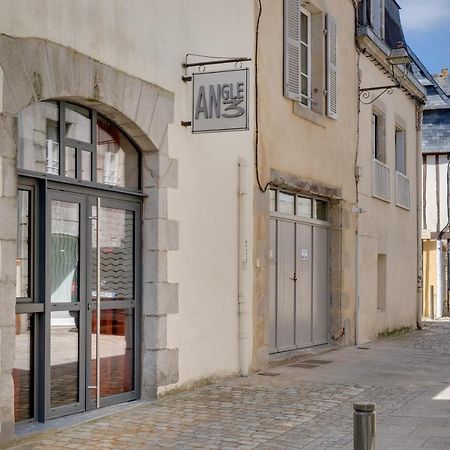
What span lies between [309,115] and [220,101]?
13.4 feet

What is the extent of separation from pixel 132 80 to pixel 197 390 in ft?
10.6

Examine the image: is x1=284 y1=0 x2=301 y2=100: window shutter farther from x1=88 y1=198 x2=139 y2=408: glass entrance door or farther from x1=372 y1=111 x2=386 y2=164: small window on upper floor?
x1=372 y1=111 x2=386 y2=164: small window on upper floor

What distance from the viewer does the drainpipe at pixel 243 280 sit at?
9914 millimetres

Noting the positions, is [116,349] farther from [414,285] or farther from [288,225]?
[414,285]

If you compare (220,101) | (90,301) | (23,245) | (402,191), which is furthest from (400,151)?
(23,245)

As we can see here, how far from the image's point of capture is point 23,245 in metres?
6.88

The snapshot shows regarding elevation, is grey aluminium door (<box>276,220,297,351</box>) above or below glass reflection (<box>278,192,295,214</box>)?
below

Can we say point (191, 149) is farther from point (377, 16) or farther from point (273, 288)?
point (377, 16)

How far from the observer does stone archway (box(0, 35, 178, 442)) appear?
6.32 m

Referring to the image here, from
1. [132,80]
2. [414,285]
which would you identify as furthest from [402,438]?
[414,285]

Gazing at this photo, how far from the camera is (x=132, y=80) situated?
7988 millimetres

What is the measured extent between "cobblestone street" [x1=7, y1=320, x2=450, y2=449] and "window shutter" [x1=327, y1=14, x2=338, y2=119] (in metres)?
4.17

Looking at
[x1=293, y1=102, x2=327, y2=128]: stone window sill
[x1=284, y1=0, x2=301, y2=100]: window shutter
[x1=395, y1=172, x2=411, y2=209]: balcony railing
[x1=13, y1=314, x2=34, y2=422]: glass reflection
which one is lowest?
[x1=13, y1=314, x2=34, y2=422]: glass reflection

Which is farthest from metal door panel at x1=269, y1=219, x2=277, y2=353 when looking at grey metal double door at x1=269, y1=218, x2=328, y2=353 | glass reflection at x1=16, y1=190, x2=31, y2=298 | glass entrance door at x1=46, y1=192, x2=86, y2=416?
glass reflection at x1=16, y1=190, x2=31, y2=298
